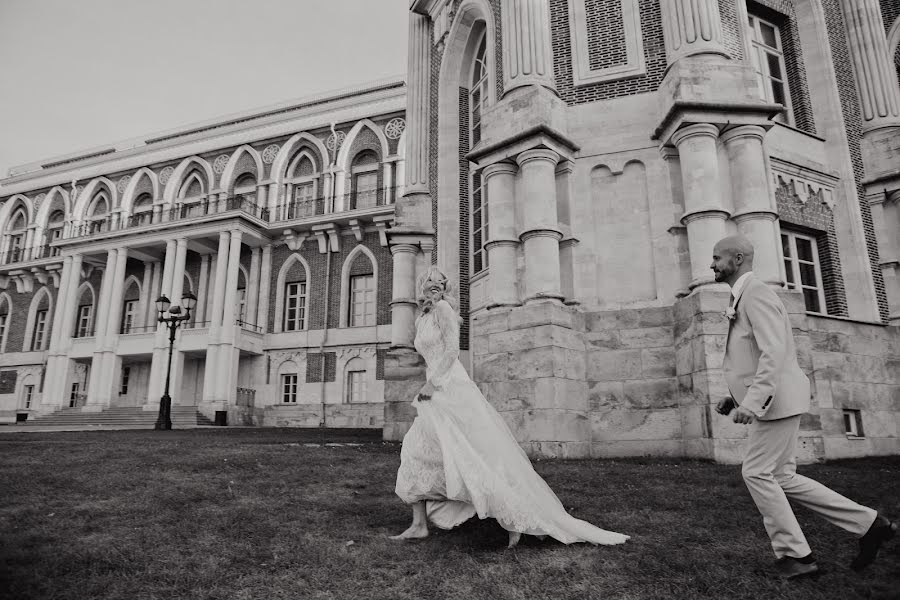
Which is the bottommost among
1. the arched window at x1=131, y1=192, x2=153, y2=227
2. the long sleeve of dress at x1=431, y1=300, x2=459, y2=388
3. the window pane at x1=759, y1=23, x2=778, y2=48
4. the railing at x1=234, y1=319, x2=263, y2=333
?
the long sleeve of dress at x1=431, y1=300, x2=459, y2=388

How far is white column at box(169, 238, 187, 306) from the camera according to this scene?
2883 cm

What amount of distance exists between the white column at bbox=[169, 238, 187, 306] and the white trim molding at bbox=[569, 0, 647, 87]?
23889mm

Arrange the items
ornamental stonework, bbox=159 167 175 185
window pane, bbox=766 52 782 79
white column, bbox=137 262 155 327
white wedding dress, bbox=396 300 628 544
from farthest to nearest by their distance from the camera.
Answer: ornamental stonework, bbox=159 167 175 185 < white column, bbox=137 262 155 327 < window pane, bbox=766 52 782 79 < white wedding dress, bbox=396 300 628 544

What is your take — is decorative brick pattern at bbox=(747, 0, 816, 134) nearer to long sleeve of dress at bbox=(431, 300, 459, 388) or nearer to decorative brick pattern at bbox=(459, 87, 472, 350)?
decorative brick pattern at bbox=(459, 87, 472, 350)

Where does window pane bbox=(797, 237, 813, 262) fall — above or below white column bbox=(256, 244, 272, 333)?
below

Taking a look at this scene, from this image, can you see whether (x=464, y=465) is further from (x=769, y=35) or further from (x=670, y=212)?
(x=769, y=35)

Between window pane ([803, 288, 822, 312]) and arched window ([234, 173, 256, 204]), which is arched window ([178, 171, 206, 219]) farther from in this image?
window pane ([803, 288, 822, 312])

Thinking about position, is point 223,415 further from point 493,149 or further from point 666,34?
point 666,34

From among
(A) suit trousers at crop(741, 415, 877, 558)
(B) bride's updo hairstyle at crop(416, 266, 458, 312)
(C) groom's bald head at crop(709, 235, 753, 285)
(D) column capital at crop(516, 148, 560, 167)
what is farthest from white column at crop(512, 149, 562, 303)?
(A) suit trousers at crop(741, 415, 877, 558)

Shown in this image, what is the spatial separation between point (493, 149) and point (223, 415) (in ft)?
65.7

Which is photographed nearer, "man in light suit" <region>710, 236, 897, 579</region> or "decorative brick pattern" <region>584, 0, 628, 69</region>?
"man in light suit" <region>710, 236, 897, 579</region>

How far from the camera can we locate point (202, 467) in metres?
7.38

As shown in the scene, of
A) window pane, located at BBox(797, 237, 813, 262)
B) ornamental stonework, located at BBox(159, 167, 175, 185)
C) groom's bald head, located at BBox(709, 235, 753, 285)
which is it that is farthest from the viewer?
ornamental stonework, located at BBox(159, 167, 175, 185)

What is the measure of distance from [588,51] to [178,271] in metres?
24.4
